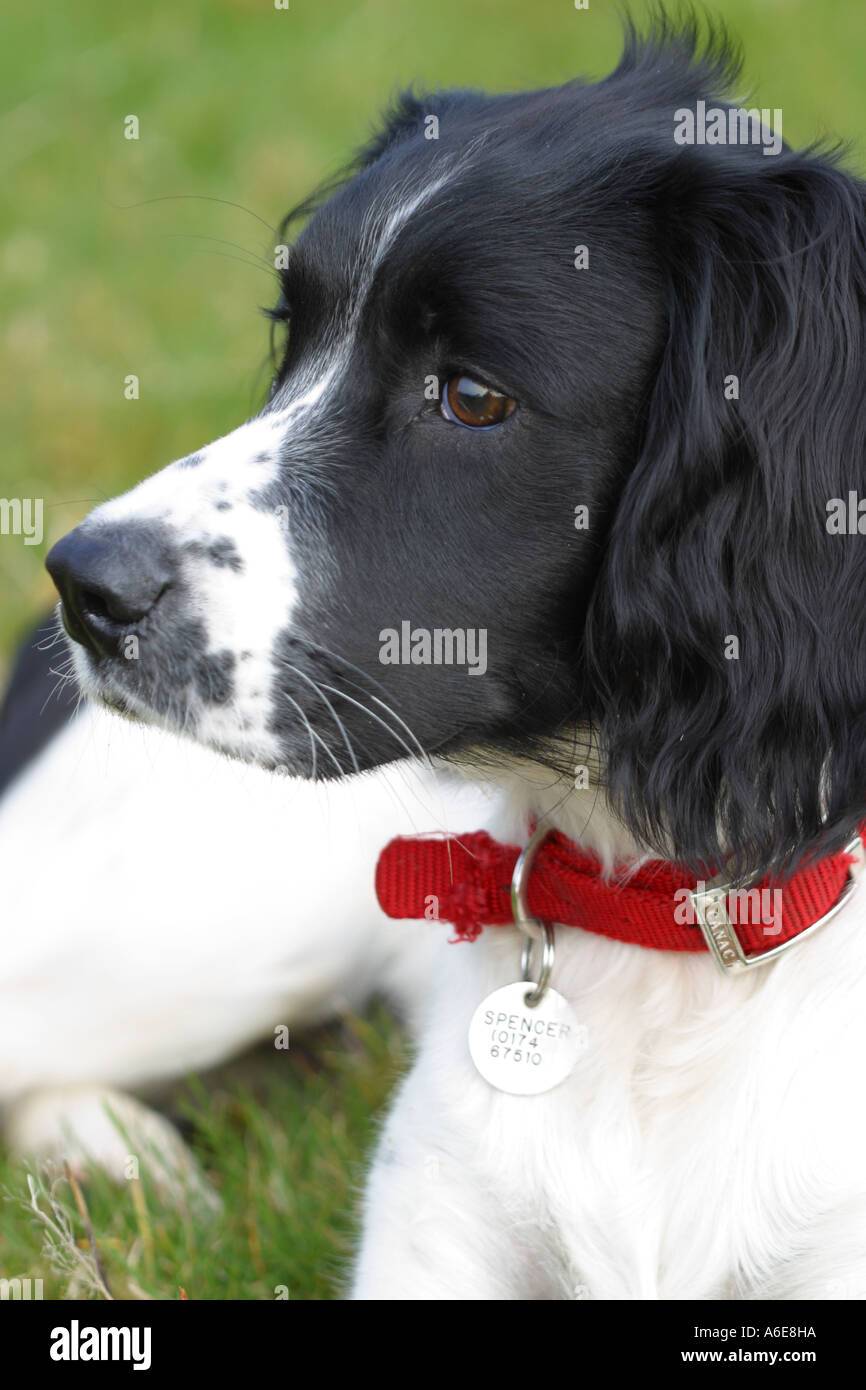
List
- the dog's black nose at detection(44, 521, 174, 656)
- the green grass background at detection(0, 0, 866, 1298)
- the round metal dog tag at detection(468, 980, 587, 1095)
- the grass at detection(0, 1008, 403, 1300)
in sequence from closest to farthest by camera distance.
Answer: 1. the dog's black nose at detection(44, 521, 174, 656)
2. the round metal dog tag at detection(468, 980, 587, 1095)
3. the grass at detection(0, 1008, 403, 1300)
4. the green grass background at detection(0, 0, 866, 1298)

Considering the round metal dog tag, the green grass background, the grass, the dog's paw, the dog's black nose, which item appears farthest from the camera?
the green grass background

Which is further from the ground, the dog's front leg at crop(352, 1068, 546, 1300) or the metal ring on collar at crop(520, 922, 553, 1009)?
the metal ring on collar at crop(520, 922, 553, 1009)

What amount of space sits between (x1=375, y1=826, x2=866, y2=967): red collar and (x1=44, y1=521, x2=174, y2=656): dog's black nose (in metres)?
0.55

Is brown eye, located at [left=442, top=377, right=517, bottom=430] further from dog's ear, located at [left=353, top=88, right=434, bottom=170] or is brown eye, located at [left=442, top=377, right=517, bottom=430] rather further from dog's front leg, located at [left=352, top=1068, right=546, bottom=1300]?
dog's front leg, located at [left=352, top=1068, right=546, bottom=1300]

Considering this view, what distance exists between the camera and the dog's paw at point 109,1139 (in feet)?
9.89

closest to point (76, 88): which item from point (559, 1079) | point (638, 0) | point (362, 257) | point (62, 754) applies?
point (638, 0)

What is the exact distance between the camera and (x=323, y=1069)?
3.46 meters

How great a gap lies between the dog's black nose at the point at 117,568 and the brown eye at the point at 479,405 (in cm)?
42

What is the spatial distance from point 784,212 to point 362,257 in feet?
1.91

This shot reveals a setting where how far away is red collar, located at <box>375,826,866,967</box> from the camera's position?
221 cm

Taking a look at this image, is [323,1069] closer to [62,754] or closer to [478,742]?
[62,754]

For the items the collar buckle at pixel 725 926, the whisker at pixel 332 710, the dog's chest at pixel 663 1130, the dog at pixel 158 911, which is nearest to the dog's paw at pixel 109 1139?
the dog at pixel 158 911

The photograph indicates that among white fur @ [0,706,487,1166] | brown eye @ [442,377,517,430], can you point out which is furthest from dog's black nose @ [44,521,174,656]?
white fur @ [0,706,487,1166]

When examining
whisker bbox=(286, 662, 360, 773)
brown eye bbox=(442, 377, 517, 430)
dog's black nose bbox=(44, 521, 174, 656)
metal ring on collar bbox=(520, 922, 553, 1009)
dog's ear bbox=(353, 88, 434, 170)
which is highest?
dog's ear bbox=(353, 88, 434, 170)
